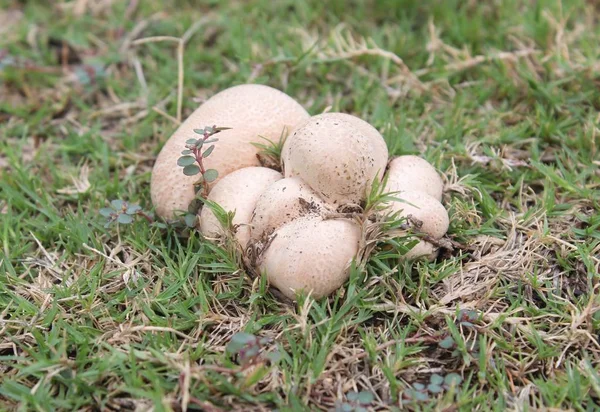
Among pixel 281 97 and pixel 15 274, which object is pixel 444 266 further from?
pixel 15 274

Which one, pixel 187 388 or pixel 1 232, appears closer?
pixel 187 388

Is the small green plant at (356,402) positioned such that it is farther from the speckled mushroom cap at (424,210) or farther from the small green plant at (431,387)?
the speckled mushroom cap at (424,210)

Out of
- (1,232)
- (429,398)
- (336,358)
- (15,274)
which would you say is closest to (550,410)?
(429,398)

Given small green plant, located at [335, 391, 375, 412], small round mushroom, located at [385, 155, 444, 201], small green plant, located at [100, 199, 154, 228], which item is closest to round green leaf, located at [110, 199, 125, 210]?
small green plant, located at [100, 199, 154, 228]

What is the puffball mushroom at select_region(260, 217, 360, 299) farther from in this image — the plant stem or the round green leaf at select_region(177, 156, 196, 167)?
the plant stem

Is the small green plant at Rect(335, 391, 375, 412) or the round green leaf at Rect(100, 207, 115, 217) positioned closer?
the small green plant at Rect(335, 391, 375, 412)

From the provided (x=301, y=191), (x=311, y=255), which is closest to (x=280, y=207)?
(x=301, y=191)

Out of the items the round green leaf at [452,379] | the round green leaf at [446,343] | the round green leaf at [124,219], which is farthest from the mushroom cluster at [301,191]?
the round green leaf at [452,379]
